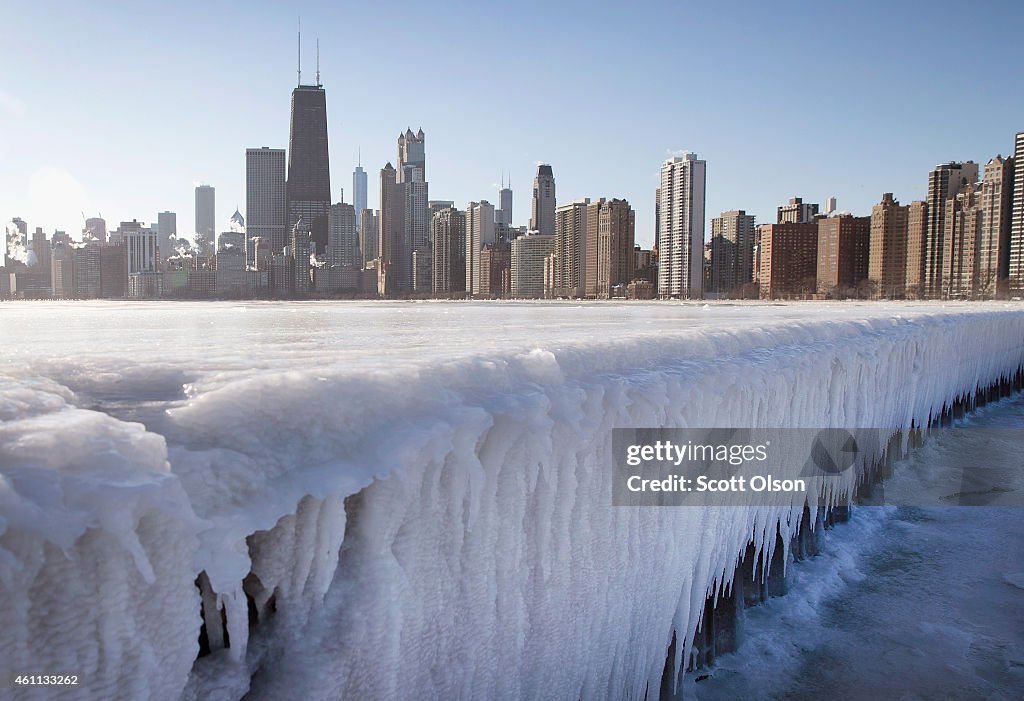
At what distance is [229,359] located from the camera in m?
2.71

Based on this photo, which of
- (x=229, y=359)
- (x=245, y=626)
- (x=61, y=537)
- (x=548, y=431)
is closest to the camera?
(x=61, y=537)

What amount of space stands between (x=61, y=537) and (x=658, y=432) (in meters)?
2.25

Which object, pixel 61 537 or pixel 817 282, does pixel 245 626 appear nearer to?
pixel 61 537

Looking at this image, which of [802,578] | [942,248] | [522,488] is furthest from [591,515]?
[942,248]

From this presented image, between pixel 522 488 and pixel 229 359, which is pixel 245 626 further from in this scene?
pixel 229 359

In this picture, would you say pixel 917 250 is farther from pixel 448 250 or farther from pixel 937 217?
pixel 448 250

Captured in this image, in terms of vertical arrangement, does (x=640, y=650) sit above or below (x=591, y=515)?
below

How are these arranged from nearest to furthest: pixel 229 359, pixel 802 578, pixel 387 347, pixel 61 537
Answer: pixel 61 537, pixel 229 359, pixel 387 347, pixel 802 578

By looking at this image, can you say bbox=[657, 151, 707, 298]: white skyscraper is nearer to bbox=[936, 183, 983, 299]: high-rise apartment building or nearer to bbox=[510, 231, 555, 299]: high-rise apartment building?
bbox=[510, 231, 555, 299]: high-rise apartment building

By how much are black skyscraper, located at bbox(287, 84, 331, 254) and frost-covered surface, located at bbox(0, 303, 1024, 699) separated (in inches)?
5689

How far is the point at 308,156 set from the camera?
144250 mm

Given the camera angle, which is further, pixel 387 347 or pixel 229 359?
pixel 387 347

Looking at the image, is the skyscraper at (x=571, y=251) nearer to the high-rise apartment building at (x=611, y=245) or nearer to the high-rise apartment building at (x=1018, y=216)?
the high-rise apartment building at (x=611, y=245)

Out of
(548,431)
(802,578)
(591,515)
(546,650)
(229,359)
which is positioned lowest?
(802,578)
